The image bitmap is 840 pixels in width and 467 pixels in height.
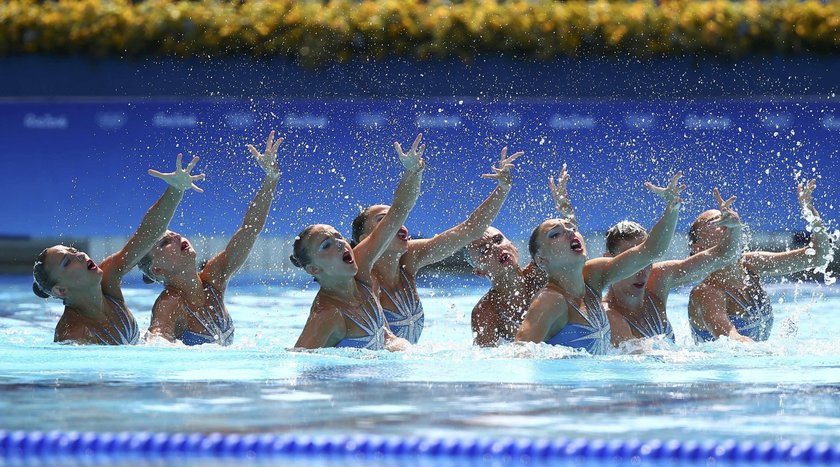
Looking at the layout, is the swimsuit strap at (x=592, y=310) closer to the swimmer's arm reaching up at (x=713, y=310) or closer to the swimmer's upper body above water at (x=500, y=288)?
the swimmer's upper body above water at (x=500, y=288)

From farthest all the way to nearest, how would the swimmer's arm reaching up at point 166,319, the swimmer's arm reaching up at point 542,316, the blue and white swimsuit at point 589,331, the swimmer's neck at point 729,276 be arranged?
1. the swimmer's neck at point 729,276
2. the swimmer's arm reaching up at point 166,319
3. the blue and white swimsuit at point 589,331
4. the swimmer's arm reaching up at point 542,316

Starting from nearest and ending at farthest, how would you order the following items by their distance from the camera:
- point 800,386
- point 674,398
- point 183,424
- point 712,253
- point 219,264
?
point 183,424 → point 674,398 → point 800,386 → point 712,253 → point 219,264

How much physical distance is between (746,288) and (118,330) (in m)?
3.07

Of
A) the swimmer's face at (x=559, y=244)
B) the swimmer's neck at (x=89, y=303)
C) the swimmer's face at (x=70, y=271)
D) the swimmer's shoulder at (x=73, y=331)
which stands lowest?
the swimmer's shoulder at (x=73, y=331)

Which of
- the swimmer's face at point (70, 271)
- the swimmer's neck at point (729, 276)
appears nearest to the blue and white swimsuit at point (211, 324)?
the swimmer's face at point (70, 271)

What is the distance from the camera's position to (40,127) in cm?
980

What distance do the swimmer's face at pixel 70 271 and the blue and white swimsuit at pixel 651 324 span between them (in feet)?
8.10

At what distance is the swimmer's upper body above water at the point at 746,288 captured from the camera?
19.9ft

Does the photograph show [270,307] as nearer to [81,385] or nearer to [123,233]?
[123,233]

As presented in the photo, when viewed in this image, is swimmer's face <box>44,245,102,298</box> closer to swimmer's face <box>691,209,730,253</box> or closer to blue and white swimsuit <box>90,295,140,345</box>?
blue and white swimsuit <box>90,295,140,345</box>

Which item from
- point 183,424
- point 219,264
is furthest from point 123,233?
point 183,424

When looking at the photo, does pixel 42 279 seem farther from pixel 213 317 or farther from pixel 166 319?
pixel 213 317

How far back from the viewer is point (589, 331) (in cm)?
539

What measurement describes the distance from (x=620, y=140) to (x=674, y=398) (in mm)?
5527
